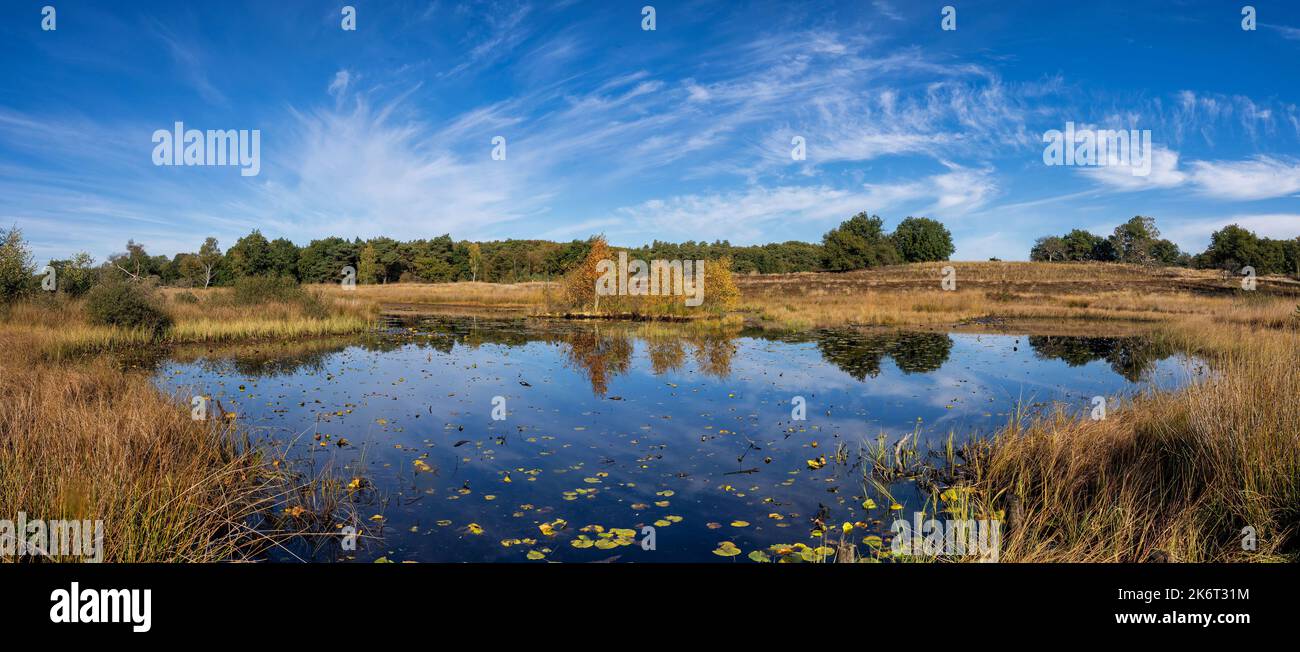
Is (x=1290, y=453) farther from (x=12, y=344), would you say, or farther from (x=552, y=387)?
(x=12, y=344)

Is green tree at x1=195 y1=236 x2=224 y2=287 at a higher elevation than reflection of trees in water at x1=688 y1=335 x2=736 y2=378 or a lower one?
higher

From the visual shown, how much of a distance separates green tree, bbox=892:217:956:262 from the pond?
89.4 meters

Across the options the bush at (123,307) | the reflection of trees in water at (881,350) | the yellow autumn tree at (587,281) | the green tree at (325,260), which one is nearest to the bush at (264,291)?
the bush at (123,307)

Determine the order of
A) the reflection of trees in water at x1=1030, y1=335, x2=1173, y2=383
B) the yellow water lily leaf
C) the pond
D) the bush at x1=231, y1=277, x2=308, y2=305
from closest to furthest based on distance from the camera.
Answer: the yellow water lily leaf < the pond < the reflection of trees in water at x1=1030, y1=335, x2=1173, y2=383 < the bush at x1=231, y1=277, x2=308, y2=305

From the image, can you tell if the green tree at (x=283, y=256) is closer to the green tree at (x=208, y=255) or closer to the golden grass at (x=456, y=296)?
the green tree at (x=208, y=255)

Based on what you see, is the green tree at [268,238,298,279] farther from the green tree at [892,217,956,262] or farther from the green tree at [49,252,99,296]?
the green tree at [892,217,956,262]

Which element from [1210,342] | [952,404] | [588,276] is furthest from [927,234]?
[952,404]

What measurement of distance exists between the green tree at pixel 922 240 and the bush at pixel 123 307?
10528 cm

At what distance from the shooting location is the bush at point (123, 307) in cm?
2061

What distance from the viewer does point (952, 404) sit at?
12391 millimetres

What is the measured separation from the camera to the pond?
6.30 metres

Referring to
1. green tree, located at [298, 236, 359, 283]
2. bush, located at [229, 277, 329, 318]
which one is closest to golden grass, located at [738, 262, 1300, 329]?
bush, located at [229, 277, 329, 318]
